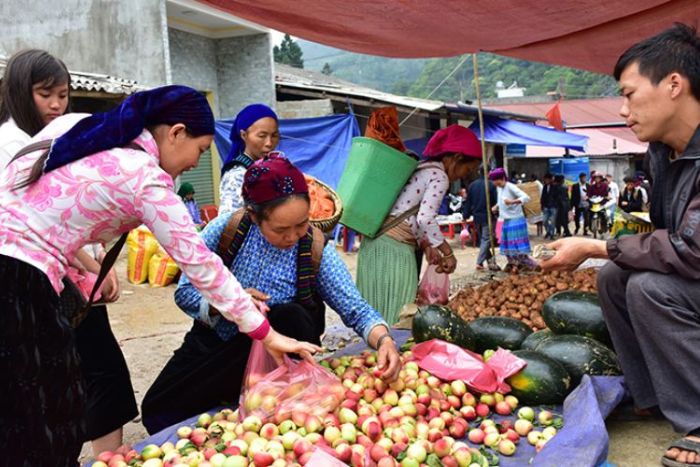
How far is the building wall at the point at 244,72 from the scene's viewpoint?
1355 cm

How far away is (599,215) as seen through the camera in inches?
665

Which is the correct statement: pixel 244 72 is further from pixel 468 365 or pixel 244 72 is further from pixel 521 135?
pixel 468 365

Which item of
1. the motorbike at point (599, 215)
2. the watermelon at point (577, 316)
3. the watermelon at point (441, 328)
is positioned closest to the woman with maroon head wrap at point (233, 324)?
the watermelon at point (441, 328)

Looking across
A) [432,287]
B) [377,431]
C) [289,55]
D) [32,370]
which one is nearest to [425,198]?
[432,287]

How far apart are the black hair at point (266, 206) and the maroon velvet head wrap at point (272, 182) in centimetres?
1

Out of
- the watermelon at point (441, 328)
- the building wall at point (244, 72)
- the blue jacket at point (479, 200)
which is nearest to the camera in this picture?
the watermelon at point (441, 328)

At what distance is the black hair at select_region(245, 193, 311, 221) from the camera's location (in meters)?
2.52

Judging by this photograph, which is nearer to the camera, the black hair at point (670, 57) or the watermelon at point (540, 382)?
the black hair at point (670, 57)

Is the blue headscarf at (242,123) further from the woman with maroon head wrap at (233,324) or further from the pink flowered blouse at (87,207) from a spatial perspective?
the pink flowered blouse at (87,207)

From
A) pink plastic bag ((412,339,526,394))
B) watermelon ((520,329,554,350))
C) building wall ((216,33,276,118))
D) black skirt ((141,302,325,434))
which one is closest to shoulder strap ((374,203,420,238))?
watermelon ((520,329,554,350))

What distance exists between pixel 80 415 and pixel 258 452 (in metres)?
0.60

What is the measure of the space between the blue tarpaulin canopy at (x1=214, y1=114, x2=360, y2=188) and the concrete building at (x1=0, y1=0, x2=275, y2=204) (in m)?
2.61

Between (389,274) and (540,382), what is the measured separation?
6.45ft

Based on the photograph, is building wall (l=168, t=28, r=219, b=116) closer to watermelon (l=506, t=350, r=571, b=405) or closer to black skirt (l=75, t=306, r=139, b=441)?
black skirt (l=75, t=306, r=139, b=441)
